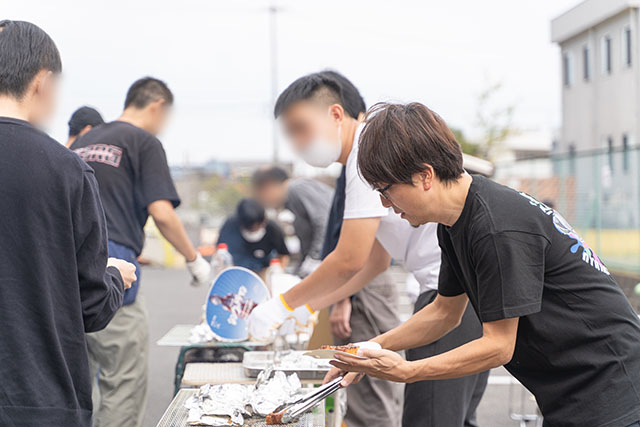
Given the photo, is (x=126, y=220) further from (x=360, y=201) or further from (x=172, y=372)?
(x=172, y=372)

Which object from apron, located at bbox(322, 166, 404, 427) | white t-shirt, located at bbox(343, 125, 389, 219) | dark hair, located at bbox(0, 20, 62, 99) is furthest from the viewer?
apron, located at bbox(322, 166, 404, 427)

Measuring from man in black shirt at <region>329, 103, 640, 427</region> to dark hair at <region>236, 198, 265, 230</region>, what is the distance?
164 inches

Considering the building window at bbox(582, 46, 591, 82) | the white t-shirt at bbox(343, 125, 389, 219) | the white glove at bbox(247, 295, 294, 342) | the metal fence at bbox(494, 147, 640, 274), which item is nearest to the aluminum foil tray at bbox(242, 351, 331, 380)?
the white glove at bbox(247, 295, 294, 342)

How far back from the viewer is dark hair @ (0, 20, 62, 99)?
1817 mm

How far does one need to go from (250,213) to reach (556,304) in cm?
442

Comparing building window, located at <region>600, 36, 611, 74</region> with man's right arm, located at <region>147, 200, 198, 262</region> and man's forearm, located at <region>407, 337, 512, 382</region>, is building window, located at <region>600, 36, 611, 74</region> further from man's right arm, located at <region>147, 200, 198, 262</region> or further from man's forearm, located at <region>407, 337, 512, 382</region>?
man's forearm, located at <region>407, 337, 512, 382</region>

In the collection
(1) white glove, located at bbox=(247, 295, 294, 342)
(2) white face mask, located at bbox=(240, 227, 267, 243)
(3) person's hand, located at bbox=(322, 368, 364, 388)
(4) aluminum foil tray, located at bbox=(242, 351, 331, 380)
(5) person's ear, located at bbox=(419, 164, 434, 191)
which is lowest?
(4) aluminum foil tray, located at bbox=(242, 351, 331, 380)

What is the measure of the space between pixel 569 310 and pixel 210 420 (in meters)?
1.11

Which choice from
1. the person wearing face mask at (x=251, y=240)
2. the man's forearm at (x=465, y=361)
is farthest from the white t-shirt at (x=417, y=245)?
the person wearing face mask at (x=251, y=240)

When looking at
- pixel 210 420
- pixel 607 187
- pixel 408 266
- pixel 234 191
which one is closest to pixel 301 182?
pixel 408 266

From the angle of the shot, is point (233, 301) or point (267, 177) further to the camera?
point (267, 177)

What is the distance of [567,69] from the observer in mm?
22172

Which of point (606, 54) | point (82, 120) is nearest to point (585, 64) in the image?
point (606, 54)

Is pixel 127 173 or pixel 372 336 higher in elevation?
pixel 127 173
